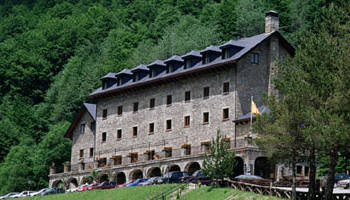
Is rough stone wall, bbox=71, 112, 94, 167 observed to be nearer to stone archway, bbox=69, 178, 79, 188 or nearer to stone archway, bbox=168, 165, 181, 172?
stone archway, bbox=69, 178, 79, 188

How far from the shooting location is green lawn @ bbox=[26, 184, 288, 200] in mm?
52219

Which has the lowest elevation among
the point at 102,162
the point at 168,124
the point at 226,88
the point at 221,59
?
the point at 102,162

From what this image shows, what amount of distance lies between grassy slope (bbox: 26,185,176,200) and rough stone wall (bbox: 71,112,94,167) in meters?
13.5

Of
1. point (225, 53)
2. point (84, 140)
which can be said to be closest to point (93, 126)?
point (84, 140)

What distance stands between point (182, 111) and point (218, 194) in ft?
62.1

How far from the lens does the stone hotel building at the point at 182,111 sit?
66.8 m

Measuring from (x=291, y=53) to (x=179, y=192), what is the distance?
68.8ft

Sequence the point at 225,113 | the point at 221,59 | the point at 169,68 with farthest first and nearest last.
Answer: the point at 169,68 < the point at 221,59 < the point at 225,113

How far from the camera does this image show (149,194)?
2299 inches

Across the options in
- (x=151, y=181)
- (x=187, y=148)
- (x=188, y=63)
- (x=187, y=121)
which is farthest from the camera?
(x=188, y=63)

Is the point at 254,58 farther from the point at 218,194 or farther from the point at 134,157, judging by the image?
the point at 218,194

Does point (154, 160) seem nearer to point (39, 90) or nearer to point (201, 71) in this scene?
point (201, 71)

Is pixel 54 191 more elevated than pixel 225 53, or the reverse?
pixel 225 53

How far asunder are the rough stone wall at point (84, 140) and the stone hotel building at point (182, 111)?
34 cm
